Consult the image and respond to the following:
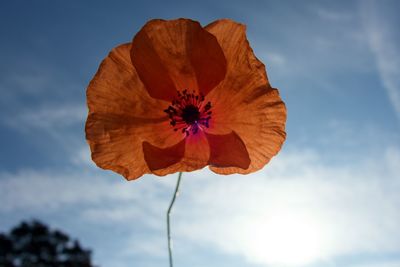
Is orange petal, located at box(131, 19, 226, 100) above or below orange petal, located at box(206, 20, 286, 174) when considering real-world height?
above

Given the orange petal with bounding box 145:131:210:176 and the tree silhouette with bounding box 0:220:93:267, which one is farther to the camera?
the tree silhouette with bounding box 0:220:93:267

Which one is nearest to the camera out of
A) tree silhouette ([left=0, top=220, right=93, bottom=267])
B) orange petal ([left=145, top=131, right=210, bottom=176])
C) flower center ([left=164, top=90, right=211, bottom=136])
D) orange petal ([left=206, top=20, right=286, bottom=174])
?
orange petal ([left=145, top=131, right=210, bottom=176])

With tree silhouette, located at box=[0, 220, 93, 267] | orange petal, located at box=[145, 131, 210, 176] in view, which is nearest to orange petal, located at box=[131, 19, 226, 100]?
orange petal, located at box=[145, 131, 210, 176]

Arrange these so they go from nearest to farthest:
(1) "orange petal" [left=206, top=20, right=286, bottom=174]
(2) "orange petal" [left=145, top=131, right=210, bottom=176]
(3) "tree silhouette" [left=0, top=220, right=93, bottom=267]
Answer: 1. (2) "orange petal" [left=145, top=131, right=210, bottom=176]
2. (1) "orange petal" [left=206, top=20, right=286, bottom=174]
3. (3) "tree silhouette" [left=0, top=220, right=93, bottom=267]

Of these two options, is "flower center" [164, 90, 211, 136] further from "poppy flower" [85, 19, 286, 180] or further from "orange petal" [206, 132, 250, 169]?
"orange petal" [206, 132, 250, 169]

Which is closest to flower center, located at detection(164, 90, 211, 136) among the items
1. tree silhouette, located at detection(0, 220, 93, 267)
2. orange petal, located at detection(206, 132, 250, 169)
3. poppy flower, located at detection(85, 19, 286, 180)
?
poppy flower, located at detection(85, 19, 286, 180)

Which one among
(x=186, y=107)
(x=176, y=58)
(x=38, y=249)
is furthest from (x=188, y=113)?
(x=38, y=249)

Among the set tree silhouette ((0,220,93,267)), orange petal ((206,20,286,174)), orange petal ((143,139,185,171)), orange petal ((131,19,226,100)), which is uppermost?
tree silhouette ((0,220,93,267))
